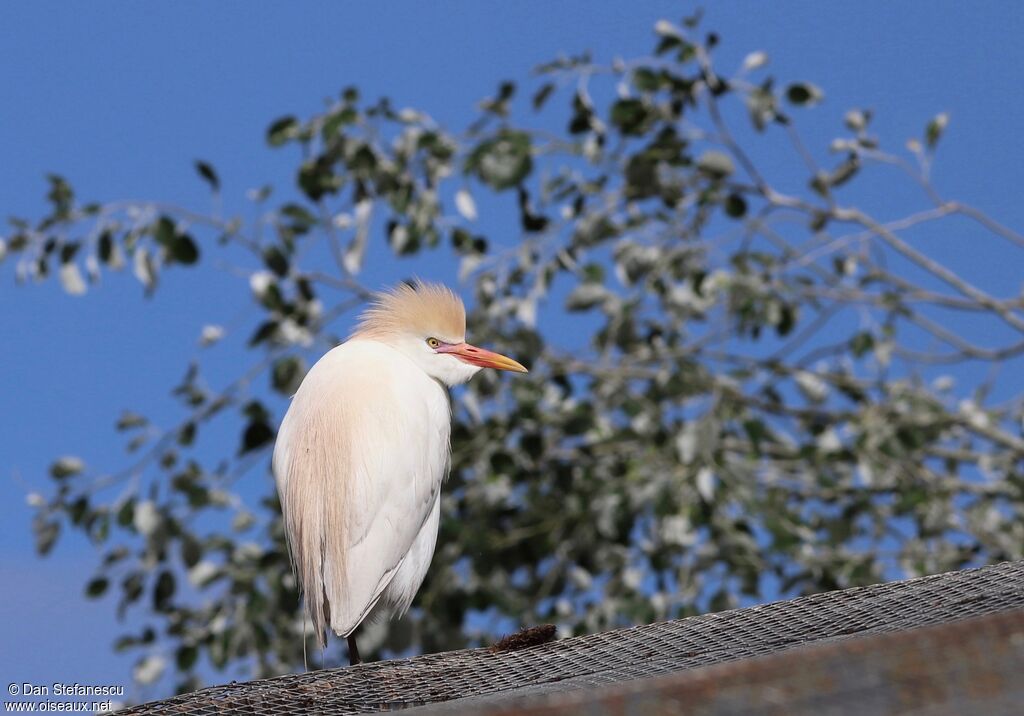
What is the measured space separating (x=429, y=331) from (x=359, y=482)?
0.56 metres

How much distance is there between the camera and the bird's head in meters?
2.97

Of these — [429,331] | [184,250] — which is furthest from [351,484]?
[184,250]

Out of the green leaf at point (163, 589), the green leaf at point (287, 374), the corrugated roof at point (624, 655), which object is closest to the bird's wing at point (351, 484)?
the corrugated roof at point (624, 655)

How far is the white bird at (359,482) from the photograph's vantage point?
2.52 meters

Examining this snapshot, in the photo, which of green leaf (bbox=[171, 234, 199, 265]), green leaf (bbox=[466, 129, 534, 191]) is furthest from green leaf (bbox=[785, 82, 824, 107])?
green leaf (bbox=[171, 234, 199, 265])

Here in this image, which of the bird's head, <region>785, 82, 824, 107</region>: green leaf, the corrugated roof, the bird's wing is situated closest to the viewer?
the corrugated roof

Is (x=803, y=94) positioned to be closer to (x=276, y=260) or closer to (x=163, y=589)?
(x=276, y=260)

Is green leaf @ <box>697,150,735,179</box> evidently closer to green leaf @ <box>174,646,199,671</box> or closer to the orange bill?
the orange bill

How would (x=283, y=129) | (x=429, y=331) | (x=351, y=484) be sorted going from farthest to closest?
(x=283, y=129), (x=429, y=331), (x=351, y=484)

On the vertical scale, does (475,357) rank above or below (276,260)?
below

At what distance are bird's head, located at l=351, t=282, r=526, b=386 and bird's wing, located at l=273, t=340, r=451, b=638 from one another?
0.92 feet

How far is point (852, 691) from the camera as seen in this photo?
0.69 m

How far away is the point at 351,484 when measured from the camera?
2.54 meters

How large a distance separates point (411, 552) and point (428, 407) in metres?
0.33
